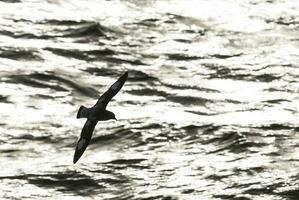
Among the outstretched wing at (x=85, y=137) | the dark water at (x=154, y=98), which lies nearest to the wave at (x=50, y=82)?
the dark water at (x=154, y=98)

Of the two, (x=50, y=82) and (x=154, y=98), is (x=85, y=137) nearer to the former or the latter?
(x=154, y=98)

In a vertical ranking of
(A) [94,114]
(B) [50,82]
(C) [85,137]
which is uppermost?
(A) [94,114]

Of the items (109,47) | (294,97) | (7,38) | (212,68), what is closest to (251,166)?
(294,97)

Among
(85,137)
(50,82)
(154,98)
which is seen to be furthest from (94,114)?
(50,82)

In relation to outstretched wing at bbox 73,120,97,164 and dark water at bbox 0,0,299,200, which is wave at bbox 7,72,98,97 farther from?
outstretched wing at bbox 73,120,97,164

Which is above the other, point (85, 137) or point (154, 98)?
point (85, 137)

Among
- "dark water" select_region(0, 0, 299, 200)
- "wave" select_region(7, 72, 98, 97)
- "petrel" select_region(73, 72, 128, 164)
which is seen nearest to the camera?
"petrel" select_region(73, 72, 128, 164)

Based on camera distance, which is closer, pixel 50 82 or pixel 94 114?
pixel 94 114

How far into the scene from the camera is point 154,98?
79.9ft

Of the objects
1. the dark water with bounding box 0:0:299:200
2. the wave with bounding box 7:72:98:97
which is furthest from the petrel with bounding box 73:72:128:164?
the wave with bounding box 7:72:98:97

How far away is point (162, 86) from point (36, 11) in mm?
7072

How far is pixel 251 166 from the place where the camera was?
21.0 metres

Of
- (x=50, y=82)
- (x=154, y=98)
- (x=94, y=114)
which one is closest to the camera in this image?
(x=94, y=114)

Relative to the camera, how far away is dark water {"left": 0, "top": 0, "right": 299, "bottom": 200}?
20.6 metres
